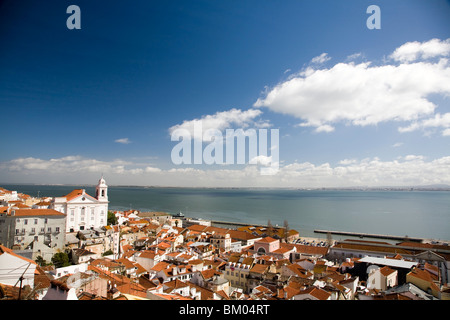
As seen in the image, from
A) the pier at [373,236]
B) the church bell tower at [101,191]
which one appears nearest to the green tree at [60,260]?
the church bell tower at [101,191]

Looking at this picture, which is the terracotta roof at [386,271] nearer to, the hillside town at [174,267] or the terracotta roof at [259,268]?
the hillside town at [174,267]

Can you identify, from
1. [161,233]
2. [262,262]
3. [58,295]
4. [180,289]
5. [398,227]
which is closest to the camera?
[58,295]

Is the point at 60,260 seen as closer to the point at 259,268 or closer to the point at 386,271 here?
the point at 259,268

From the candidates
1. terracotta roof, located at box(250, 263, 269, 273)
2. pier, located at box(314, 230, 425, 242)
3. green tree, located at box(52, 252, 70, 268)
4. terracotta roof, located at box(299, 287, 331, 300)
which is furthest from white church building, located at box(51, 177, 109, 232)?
pier, located at box(314, 230, 425, 242)

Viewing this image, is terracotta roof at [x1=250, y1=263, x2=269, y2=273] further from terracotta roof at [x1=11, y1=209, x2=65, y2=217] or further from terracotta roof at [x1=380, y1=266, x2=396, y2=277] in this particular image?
terracotta roof at [x1=11, y1=209, x2=65, y2=217]
